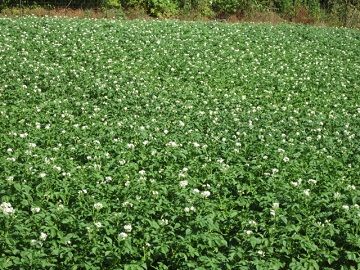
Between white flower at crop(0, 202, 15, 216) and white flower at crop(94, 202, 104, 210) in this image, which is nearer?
white flower at crop(0, 202, 15, 216)

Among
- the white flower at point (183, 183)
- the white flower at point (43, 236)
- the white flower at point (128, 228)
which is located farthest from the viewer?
the white flower at point (183, 183)

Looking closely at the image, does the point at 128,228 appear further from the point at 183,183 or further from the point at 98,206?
the point at 183,183

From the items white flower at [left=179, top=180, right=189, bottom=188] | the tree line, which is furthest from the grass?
the tree line

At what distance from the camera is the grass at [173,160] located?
189 inches

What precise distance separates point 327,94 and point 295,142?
14.2ft

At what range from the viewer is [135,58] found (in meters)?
14.0

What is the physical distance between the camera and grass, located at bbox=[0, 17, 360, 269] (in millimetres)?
4789

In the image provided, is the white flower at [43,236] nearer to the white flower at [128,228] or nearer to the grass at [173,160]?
the grass at [173,160]

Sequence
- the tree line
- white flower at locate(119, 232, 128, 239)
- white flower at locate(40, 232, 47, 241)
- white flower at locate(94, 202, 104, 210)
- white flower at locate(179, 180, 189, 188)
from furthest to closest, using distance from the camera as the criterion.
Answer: the tree line
white flower at locate(179, 180, 189, 188)
white flower at locate(94, 202, 104, 210)
white flower at locate(119, 232, 128, 239)
white flower at locate(40, 232, 47, 241)

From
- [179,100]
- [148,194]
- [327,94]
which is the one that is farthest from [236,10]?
[148,194]

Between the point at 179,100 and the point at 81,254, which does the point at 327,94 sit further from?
the point at 81,254

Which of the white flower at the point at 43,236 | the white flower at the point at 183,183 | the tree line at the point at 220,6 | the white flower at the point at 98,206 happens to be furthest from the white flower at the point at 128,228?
the tree line at the point at 220,6

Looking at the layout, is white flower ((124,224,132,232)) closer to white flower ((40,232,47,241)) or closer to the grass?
the grass

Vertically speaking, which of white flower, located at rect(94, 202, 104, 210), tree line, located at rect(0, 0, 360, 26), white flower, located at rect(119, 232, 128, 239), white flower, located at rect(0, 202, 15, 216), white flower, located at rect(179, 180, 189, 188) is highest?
tree line, located at rect(0, 0, 360, 26)
